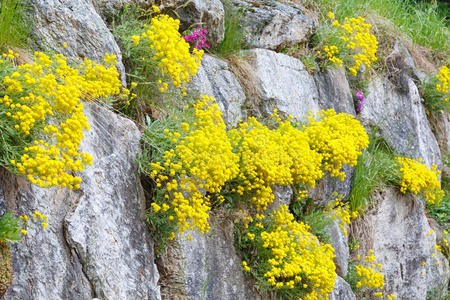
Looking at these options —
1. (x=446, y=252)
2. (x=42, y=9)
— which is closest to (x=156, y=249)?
(x=42, y=9)

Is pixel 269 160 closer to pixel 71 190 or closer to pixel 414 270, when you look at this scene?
pixel 71 190

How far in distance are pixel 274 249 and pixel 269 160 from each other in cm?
63

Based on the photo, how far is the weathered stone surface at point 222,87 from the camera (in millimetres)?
4177

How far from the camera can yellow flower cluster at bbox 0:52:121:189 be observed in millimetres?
2322

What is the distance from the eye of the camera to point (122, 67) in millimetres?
3443

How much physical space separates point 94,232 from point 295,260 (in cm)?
160

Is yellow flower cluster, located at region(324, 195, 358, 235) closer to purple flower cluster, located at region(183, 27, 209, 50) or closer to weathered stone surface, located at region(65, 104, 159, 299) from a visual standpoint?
purple flower cluster, located at region(183, 27, 209, 50)

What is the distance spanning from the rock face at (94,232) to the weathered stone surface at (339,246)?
2086 millimetres

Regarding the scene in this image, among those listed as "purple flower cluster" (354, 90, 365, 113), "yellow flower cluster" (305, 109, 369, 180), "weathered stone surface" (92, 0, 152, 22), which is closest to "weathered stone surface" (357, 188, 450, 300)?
"yellow flower cluster" (305, 109, 369, 180)

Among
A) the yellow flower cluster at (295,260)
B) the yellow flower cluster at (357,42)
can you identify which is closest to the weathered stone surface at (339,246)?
the yellow flower cluster at (295,260)

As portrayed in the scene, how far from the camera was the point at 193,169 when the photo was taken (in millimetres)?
3076

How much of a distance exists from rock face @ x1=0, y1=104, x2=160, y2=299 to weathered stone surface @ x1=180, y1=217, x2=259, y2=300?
303 millimetres

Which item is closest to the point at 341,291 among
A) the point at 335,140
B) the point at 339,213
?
the point at 339,213

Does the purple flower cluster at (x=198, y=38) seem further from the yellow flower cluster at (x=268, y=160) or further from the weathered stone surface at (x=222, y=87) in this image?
the yellow flower cluster at (x=268, y=160)
